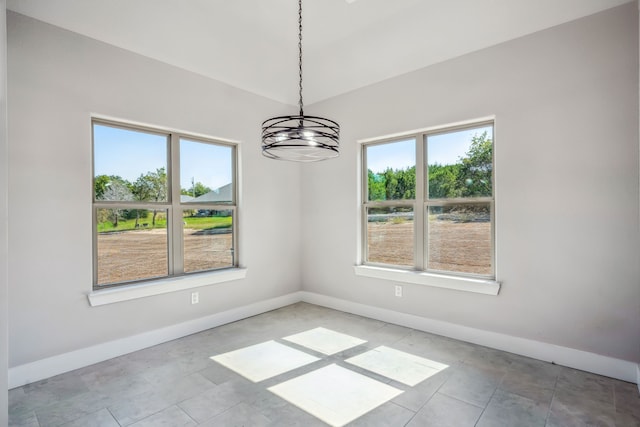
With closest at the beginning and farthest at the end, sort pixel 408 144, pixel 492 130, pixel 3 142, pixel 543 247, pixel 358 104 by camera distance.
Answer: pixel 3 142
pixel 543 247
pixel 492 130
pixel 408 144
pixel 358 104

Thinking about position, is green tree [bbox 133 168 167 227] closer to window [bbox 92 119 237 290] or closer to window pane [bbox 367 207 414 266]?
window [bbox 92 119 237 290]

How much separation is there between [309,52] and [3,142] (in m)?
2.95

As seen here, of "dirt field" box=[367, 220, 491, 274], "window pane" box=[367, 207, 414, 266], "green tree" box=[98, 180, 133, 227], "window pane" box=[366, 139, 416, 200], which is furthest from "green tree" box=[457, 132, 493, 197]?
"green tree" box=[98, 180, 133, 227]

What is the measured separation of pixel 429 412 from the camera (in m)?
2.18

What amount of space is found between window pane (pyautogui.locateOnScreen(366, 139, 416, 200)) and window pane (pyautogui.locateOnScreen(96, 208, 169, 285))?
251cm

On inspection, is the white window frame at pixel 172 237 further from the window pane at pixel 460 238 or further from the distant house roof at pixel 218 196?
the window pane at pixel 460 238

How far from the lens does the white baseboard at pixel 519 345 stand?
2.59 m

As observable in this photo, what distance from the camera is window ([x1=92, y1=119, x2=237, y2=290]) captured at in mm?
3100

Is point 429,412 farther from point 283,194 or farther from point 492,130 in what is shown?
point 283,194

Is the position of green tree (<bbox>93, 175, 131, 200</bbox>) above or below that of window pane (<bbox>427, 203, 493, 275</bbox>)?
above

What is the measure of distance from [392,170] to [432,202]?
2.13 ft

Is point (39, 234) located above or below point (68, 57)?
below

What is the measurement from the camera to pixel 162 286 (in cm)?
332

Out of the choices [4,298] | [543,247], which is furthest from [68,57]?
[543,247]
